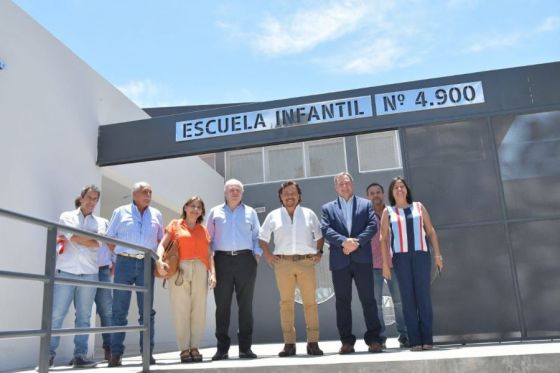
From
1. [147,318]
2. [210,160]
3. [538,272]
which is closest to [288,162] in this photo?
[210,160]

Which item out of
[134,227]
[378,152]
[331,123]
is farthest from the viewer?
[378,152]

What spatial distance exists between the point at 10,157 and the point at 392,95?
3.64 metres

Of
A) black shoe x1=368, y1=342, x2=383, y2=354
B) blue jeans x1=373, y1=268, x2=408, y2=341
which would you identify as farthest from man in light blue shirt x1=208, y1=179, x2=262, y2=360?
blue jeans x1=373, y1=268, x2=408, y2=341

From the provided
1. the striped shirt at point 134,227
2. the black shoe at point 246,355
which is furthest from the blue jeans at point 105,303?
the black shoe at point 246,355

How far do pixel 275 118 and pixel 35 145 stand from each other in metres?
2.39

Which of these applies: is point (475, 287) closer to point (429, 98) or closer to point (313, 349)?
point (313, 349)

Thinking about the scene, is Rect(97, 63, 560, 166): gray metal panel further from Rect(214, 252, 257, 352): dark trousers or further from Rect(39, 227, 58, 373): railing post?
Rect(39, 227, 58, 373): railing post

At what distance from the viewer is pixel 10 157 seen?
4582 millimetres

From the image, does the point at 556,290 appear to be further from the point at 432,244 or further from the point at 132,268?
the point at 132,268

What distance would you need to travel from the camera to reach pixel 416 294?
4105 millimetres

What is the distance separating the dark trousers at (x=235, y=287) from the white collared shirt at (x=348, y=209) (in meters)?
0.89

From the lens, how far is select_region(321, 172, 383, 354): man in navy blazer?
163 inches

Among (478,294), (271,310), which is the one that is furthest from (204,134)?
(271,310)

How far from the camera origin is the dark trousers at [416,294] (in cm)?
404
